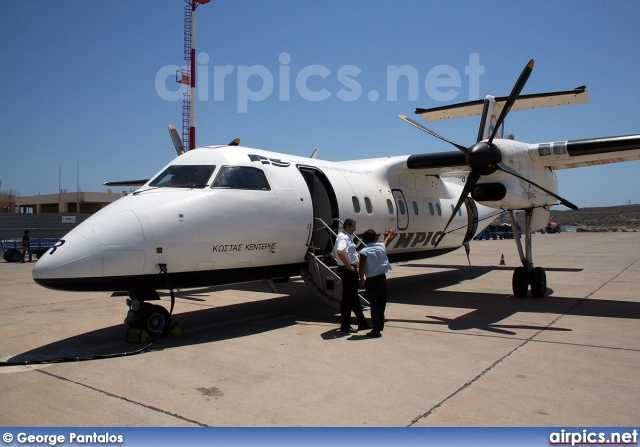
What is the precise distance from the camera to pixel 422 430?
13.8 feet

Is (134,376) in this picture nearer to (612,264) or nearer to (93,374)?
(93,374)

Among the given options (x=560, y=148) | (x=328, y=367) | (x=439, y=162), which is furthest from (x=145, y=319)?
(x=560, y=148)

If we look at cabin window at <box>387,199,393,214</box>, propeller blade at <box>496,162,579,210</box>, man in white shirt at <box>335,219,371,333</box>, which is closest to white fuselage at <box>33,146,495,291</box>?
cabin window at <box>387,199,393,214</box>

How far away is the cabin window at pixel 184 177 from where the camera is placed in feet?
26.5

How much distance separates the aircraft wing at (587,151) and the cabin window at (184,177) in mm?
7253

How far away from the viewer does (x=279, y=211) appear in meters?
8.79

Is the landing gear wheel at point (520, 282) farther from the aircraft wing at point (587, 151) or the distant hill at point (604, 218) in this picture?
the distant hill at point (604, 218)

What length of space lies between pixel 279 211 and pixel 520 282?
6.55 meters

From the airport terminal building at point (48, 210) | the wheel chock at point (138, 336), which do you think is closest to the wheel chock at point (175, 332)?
the wheel chock at point (138, 336)

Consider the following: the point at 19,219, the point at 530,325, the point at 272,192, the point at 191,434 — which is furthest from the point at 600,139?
the point at 19,219

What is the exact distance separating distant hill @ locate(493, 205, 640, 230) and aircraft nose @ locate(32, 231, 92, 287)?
108 meters

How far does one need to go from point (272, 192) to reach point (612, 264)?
60.2 feet

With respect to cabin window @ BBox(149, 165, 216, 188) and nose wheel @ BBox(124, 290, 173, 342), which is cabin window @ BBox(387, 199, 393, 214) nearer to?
cabin window @ BBox(149, 165, 216, 188)

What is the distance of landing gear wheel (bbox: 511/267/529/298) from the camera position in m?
11.9
